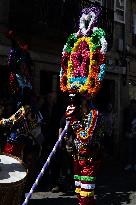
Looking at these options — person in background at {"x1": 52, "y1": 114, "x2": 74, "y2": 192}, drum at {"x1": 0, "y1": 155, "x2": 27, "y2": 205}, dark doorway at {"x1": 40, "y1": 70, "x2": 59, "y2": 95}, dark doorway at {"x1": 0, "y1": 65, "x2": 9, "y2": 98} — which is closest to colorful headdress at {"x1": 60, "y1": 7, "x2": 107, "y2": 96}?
drum at {"x1": 0, "y1": 155, "x2": 27, "y2": 205}

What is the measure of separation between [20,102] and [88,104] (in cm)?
96

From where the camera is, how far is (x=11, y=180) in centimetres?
446

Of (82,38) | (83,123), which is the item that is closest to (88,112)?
(83,123)

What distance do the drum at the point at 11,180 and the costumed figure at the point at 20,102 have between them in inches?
24.9

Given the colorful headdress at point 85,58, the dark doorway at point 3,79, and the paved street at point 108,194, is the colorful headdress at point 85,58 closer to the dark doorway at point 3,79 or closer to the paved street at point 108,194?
the paved street at point 108,194

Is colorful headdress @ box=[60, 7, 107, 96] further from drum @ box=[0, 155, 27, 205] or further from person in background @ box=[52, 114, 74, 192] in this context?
person in background @ box=[52, 114, 74, 192]

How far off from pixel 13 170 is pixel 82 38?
60.3 inches

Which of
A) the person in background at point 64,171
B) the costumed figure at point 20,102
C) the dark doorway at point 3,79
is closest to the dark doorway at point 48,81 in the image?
the dark doorway at point 3,79

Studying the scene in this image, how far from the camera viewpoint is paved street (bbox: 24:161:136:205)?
22.0ft

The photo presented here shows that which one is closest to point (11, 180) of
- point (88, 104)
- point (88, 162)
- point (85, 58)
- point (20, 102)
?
point (88, 162)

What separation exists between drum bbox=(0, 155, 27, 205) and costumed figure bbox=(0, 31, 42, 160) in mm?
632

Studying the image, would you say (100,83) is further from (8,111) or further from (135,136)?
(135,136)

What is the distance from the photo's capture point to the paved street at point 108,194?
669cm

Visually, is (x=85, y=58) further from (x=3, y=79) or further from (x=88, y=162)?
(x=3, y=79)
